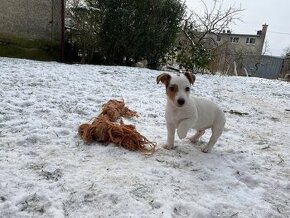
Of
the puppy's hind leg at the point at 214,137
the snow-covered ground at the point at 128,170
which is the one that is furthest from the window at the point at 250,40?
the puppy's hind leg at the point at 214,137

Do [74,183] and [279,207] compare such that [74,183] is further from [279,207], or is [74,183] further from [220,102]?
[220,102]

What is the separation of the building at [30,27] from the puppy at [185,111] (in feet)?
29.4

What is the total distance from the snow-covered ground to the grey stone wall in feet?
20.7

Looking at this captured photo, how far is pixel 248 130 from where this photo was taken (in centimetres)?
487

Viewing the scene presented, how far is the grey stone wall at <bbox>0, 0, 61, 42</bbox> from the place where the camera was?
10625 millimetres

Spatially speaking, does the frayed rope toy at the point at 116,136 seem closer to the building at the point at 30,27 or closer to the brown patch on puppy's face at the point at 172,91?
the brown patch on puppy's face at the point at 172,91

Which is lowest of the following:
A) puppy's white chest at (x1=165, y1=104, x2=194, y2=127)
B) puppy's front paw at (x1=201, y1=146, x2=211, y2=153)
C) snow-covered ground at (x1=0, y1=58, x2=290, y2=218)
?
snow-covered ground at (x1=0, y1=58, x2=290, y2=218)

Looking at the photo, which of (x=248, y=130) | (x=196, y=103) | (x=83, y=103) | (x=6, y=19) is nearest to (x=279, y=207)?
(x=196, y=103)

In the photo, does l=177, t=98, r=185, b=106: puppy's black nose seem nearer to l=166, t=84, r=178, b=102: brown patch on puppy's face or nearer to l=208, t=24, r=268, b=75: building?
l=166, t=84, r=178, b=102: brown patch on puppy's face

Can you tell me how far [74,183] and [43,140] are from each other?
3.52 feet

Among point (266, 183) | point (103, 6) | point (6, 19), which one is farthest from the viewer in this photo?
point (103, 6)

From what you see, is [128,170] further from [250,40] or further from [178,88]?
[250,40]

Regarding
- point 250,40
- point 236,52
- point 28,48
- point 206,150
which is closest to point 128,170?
point 206,150

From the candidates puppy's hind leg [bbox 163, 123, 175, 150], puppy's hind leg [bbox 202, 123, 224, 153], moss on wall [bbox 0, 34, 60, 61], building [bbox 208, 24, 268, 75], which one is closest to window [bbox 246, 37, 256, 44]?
building [bbox 208, 24, 268, 75]
